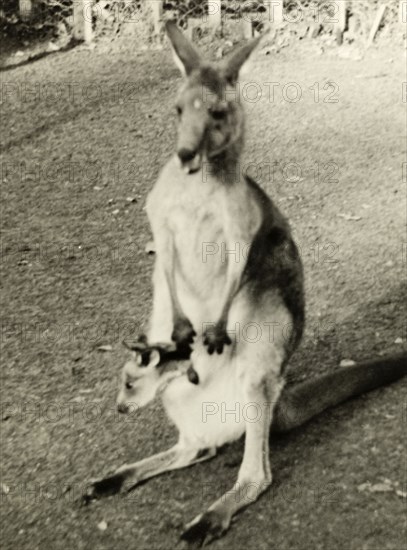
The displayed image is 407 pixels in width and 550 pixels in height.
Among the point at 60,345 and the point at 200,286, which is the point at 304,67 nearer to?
the point at 60,345

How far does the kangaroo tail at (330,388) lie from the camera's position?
3.51 m

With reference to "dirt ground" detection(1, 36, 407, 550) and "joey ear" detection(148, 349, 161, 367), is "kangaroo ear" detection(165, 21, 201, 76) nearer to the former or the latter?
"dirt ground" detection(1, 36, 407, 550)

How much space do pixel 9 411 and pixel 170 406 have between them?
902mm

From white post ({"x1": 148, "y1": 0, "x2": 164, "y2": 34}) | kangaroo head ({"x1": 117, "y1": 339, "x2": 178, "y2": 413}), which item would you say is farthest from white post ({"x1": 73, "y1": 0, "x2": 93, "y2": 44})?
kangaroo head ({"x1": 117, "y1": 339, "x2": 178, "y2": 413})

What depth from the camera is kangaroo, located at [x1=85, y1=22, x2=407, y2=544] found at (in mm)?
2936

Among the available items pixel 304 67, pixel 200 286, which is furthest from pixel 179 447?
pixel 304 67

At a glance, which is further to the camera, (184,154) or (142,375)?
(142,375)

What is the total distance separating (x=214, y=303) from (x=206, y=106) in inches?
27.3

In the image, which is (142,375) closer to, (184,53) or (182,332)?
(182,332)

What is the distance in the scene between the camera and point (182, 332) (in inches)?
123

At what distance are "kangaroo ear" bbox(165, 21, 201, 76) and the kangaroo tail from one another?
126 centimetres

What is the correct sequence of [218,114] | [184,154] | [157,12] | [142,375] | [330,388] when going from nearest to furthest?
[184,154], [218,114], [142,375], [330,388], [157,12]

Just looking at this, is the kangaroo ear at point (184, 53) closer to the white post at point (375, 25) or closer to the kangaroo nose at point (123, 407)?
the kangaroo nose at point (123, 407)

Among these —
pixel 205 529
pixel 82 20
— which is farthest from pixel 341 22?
pixel 205 529
